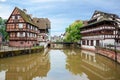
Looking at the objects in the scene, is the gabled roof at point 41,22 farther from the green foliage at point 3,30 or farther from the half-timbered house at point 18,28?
the half-timbered house at point 18,28

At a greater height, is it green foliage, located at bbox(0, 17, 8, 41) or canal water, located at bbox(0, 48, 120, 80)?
green foliage, located at bbox(0, 17, 8, 41)

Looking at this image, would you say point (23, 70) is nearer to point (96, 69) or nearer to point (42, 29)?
point (96, 69)

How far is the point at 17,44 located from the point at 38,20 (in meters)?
24.1

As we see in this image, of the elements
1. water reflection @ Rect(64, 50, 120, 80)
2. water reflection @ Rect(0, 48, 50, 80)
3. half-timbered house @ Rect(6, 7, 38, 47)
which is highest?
half-timbered house @ Rect(6, 7, 38, 47)

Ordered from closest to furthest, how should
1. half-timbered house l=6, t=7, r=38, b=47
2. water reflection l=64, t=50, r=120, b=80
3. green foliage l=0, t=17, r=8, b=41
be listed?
water reflection l=64, t=50, r=120, b=80, half-timbered house l=6, t=7, r=38, b=47, green foliage l=0, t=17, r=8, b=41

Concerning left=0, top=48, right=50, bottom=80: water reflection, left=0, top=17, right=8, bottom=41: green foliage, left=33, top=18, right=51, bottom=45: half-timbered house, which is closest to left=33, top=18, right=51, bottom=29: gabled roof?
left=33, top=18, right=51, bottom=45: half-timbered house

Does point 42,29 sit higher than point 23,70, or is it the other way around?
point 42,29


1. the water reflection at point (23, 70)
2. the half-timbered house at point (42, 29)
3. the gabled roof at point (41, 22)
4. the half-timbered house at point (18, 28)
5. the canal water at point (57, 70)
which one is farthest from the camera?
the gabled roof at point (41, 22)

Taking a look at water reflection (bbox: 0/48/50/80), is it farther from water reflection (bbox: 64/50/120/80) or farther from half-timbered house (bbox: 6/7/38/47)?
half-timbered house (bbox: 6/7/38/47)

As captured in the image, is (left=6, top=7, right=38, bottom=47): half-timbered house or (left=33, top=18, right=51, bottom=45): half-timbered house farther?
(left=33, top=18, right=51, bottom=45): half-timbered house

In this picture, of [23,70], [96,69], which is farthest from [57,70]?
[96,69]

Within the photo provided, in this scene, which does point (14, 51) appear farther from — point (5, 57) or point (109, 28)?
point (109, 28)

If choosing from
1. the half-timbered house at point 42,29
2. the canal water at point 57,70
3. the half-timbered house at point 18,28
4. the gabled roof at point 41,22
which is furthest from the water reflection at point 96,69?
the gabled roof at point 41,22

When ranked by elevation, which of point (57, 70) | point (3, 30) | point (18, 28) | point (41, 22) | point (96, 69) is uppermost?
point (41, 22)
